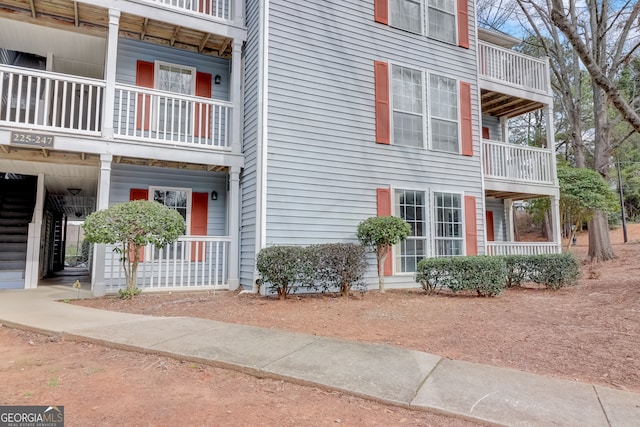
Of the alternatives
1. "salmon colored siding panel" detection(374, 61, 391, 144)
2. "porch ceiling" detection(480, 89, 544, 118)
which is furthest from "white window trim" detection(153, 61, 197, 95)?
"porch ceiling" detection(480, 89, 544, 118)

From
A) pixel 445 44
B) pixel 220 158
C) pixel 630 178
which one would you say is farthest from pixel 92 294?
pixel 630 178

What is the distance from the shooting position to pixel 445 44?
10.2 m

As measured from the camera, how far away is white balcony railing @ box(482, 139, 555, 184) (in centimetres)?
1088

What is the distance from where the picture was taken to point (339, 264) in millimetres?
6992

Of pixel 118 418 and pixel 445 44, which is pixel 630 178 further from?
pixel 118 418

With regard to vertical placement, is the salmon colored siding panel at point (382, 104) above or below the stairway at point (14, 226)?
above

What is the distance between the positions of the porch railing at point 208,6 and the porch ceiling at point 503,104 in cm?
728

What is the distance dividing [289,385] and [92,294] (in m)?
5.64

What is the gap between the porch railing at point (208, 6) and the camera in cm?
812

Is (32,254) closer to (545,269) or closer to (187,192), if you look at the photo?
(187,192)

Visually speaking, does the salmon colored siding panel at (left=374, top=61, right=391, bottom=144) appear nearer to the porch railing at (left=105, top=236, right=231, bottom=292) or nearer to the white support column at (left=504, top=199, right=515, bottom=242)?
the porch railing at (left=105, top=236, right=231, bottom=292)

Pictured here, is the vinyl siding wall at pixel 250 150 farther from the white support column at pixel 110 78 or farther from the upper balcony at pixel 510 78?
the upper balcony at pixel 510 78

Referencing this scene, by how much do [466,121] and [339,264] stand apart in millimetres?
5808

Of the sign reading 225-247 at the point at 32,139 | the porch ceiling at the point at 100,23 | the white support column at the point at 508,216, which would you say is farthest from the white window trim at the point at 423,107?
the sign reading 225-247 at the point at 32,139
